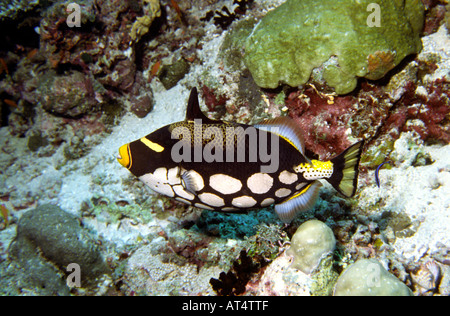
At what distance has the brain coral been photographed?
332cm

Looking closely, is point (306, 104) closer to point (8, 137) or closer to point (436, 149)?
point (436, 149)

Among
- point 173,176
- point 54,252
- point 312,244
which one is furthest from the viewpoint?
point 54,252

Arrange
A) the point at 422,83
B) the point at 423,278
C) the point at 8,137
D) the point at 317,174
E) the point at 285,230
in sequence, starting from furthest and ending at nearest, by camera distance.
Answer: the point at 8,137
the point at 422,83
the point at 285,230
the point at 423,278
the point at 317,174

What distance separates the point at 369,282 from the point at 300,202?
0.94 metres

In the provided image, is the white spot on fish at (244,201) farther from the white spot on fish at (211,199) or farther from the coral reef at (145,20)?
the coral reef at (145,20)

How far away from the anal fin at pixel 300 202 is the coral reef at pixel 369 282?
779mm

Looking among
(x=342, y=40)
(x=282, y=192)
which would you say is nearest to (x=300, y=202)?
(x=282, y=192)

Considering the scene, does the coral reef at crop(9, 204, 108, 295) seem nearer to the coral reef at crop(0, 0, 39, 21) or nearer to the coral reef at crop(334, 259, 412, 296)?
the coral reef at crop(334, 259, 412, 296)

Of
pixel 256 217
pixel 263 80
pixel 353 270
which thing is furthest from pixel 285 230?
pixel 263 80

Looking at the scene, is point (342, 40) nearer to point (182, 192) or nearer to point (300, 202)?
point (300, 202)

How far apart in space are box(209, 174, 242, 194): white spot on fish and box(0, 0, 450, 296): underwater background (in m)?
0.97

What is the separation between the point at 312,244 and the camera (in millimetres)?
2613

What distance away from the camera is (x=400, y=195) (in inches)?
148
